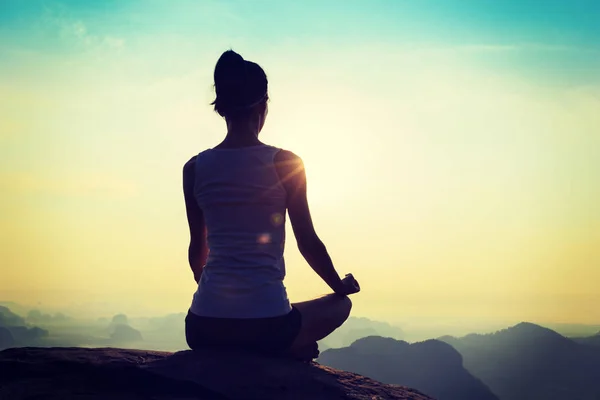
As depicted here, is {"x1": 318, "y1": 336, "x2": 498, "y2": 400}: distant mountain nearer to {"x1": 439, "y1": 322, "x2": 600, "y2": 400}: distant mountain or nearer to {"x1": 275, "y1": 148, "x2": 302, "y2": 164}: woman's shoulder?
{"x1": 439, "y1": 322, "x2": 600, "y2": 400}: distant mountain

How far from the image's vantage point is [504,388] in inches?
5458

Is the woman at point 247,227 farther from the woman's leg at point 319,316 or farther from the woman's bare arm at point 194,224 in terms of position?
the woman's bare arm at point 194,224

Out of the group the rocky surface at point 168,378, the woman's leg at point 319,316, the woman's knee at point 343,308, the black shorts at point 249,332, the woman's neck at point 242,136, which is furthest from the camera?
the woman's knee at point 343,308

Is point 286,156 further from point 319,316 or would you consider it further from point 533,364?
point 533,364

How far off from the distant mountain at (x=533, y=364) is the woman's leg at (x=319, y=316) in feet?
462

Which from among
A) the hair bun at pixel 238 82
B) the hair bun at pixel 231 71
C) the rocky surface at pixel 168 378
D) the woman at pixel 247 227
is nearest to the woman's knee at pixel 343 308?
the woman at pixel 247 227

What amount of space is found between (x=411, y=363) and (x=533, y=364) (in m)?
29.9

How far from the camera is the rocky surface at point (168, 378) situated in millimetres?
5027

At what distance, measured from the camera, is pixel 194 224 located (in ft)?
20.6

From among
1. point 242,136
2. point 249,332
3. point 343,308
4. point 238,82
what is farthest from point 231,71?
point 343,308

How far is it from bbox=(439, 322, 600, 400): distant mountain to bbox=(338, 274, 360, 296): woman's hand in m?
141

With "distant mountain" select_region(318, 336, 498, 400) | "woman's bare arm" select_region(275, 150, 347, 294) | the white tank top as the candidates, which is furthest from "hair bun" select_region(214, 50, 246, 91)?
"distant mountain" select_region(318, 336, 498, 400)

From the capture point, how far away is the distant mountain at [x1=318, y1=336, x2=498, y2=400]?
13800 cm

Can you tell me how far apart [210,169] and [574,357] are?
164 m
